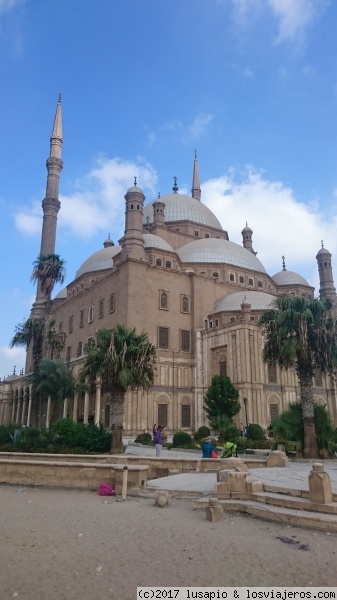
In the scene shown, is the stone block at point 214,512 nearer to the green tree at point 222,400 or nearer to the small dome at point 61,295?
the green tree at point 222,400

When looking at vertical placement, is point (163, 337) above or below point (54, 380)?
above

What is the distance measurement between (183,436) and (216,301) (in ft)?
54.4

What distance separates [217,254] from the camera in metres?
41.6

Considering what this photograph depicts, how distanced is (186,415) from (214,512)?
85.4ft

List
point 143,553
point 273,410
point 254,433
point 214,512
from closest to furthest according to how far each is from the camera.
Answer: point 143,553 → point 214,512 → point 254,433 → point 273,410

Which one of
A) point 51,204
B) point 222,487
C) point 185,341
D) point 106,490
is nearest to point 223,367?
point 185,341

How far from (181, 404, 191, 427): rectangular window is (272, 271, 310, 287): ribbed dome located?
20.1m

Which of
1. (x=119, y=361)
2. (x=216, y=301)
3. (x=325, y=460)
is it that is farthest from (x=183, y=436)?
(x=216, y=301)

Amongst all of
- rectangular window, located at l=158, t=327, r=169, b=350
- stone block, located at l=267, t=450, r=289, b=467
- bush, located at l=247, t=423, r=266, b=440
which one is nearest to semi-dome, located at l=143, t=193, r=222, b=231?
rectangular window, located at l=158, t=327, r=169, b=350

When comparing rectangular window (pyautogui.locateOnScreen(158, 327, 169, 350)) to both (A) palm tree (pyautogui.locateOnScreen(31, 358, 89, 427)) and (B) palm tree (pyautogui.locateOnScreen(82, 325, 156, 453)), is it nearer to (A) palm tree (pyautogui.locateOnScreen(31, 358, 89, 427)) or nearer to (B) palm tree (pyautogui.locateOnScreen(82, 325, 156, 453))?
(A) palm tree (pyautogui.locateOnScreen(31, 358, 89, 427))

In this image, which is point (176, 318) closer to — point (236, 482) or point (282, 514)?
point (236, 482)

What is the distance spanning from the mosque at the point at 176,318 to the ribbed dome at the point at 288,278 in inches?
101

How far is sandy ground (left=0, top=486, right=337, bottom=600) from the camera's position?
4847 millimetres

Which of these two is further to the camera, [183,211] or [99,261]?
[183,211]
